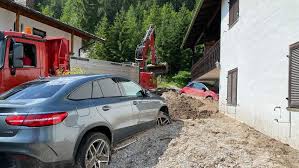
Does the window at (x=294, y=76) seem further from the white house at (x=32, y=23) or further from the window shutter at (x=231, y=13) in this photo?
the white house at (x=32, y=23)

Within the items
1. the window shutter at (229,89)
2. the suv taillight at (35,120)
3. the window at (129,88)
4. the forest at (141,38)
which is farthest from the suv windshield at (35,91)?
the forest at (141,38)

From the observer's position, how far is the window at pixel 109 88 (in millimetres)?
7814

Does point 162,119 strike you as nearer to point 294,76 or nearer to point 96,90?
point 96,90

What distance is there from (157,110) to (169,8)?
279 feet

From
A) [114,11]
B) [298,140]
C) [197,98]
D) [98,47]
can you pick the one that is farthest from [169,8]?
[298,140]

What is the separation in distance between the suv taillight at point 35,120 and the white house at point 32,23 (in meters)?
10.9

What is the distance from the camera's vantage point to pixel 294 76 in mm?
9406

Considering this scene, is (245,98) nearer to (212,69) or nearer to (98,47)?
(212,69)

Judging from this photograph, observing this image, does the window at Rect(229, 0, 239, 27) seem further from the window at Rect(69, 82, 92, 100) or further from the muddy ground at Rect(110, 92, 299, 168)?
the window at Rect(69, 82, 92, 100)

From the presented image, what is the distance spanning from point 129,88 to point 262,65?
192 inches

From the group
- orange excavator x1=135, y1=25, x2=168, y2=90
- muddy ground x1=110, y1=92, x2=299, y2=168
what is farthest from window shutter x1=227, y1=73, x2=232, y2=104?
muddy ground x1=110, y1=92, x2=299, y2=168

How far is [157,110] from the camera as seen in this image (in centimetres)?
959

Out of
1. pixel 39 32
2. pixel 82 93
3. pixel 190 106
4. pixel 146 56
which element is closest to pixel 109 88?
pixel 82 93

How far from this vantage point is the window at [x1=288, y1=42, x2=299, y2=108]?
30.3ft
